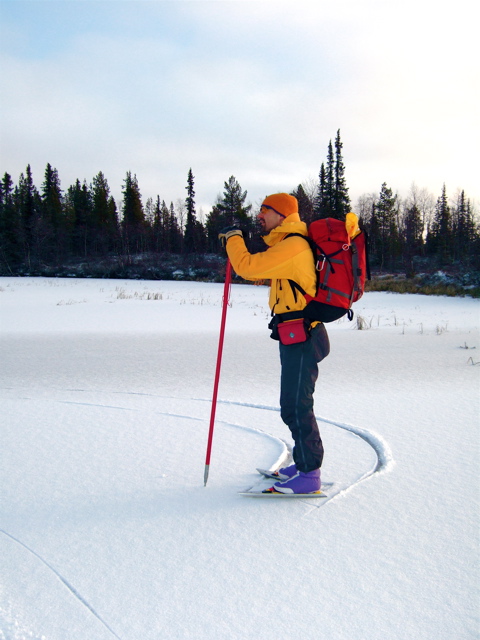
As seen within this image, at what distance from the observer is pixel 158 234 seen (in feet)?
192

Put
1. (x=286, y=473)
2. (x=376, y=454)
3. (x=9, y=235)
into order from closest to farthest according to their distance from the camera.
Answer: (x=286, y=473), (x=376, y=454), (x=9, y=235)

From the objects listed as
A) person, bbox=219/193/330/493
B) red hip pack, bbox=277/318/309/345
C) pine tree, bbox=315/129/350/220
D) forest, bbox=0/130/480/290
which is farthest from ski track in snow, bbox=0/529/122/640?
pine tree, bbox=315/129/350/220

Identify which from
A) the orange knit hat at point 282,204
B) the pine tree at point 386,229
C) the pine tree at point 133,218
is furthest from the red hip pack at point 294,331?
the pine tree at point 133,218

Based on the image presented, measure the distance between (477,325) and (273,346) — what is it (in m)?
5.46

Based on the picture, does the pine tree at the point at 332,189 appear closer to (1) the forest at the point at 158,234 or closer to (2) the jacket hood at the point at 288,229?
(1) the forest at the point at 158,234

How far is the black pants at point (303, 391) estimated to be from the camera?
296cm

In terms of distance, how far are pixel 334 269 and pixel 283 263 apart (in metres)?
0.31

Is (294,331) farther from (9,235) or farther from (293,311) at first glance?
(9,235)

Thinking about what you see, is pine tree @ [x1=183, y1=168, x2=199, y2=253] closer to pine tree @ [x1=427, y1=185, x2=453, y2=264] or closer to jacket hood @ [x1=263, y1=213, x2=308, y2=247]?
pine tree @ [x1=427, y1=185, x2=453, y2=264]

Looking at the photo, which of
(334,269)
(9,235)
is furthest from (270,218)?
(9,235)

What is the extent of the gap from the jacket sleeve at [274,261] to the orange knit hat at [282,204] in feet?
0.76

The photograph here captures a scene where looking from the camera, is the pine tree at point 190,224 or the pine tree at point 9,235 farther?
the pine tree at point 190,224

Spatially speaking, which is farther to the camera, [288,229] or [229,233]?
[229,233]

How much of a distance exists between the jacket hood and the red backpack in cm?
5
